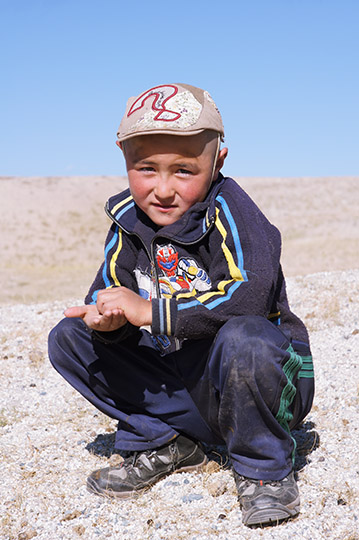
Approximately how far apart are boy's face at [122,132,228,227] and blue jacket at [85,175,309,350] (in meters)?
0.07

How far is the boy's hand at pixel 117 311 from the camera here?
269cm

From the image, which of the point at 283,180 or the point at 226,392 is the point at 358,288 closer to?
the point at 226,392

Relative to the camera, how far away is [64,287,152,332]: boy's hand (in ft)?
8.82

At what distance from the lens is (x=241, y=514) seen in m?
2.79

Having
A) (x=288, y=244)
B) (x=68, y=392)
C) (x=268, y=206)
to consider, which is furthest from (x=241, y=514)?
(x=268, y=206)

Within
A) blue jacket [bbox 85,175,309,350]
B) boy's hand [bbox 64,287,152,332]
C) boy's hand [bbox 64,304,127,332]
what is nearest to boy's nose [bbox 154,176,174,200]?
blue jacket [bbox 85,175,309,350]

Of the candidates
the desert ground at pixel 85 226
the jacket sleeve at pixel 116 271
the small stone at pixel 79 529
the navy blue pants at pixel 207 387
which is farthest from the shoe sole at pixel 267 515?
the desert ground at pixel 85 226

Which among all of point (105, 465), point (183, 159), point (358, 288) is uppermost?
point (183, 159)

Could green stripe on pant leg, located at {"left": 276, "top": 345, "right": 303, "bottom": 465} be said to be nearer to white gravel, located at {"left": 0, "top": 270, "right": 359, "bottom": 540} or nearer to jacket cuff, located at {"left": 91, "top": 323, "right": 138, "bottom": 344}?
white gravel, located at {"left": 0, "top": 270, "right": 359, "bottom": 540}

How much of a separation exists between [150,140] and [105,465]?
1870 millimetres

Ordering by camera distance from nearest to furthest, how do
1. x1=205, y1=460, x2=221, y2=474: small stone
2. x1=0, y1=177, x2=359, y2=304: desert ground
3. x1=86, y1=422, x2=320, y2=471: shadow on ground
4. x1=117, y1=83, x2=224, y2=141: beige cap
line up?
x1=117, y1=83, x2=224, y2=141: beige cap < x1=205, y1=460, x2=221, y2=474: small stone < x1=86, y1=422, x2=320, y2=471: shadow on ground < x1=0, y1=177, x2=359, y2=304: desert ground

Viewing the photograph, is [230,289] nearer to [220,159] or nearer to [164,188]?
[164,188]

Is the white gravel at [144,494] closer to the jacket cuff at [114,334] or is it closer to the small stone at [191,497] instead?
the small stone at [191,497]

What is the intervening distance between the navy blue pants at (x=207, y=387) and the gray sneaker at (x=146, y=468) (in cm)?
8
